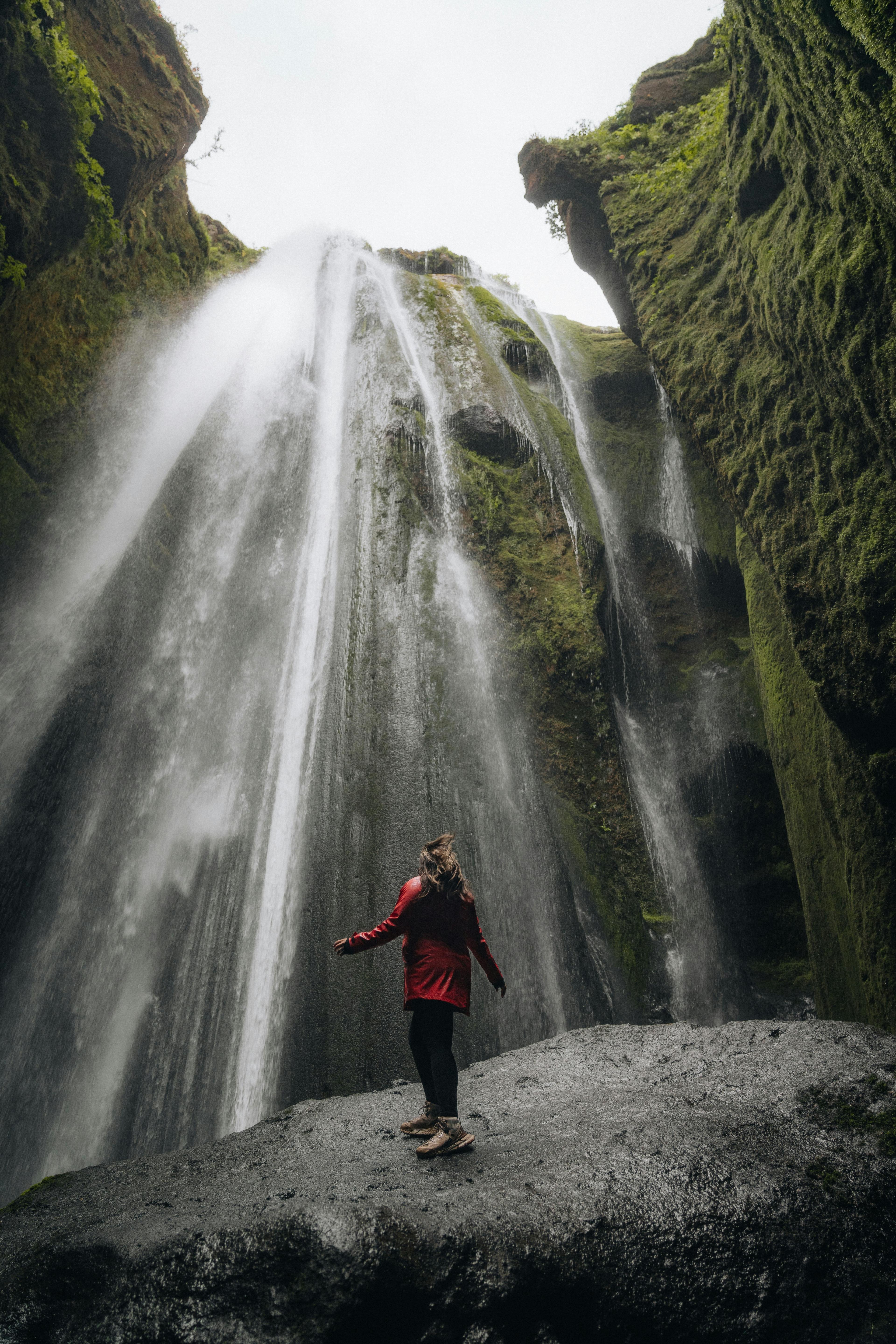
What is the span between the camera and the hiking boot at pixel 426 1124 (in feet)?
10.3

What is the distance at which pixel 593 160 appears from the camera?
11.8 meters

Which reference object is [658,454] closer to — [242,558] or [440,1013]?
[242,558]

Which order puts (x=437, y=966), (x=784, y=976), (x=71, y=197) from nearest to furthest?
(x=437, y=966), (x=784, y=976), (x=71, y=197)

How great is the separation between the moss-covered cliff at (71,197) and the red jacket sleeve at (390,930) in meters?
7.42

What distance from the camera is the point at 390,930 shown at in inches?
126

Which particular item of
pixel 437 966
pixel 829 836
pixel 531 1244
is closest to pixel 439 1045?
pixel 437 966

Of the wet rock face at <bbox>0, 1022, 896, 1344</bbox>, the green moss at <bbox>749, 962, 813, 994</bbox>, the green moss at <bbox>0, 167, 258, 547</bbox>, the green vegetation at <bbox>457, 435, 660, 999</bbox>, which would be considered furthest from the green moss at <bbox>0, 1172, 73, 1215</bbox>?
the green moss at <bbox>0, 167, 258, 547</bbox>

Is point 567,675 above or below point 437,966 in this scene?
above

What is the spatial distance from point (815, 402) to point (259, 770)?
6.48m

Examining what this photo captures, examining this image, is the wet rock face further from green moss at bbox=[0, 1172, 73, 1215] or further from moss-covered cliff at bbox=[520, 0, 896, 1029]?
moss-covered cliff at bbox=[520, 0, 896, 1029]

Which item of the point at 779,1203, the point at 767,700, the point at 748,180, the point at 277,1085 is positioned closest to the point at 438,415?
the point at 748,180

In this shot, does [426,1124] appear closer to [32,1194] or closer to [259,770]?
[32,1194]

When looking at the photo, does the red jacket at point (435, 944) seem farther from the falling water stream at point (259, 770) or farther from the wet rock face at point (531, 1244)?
the falling water stream at point (259, 770)

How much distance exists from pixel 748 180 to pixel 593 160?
655 centimetres
